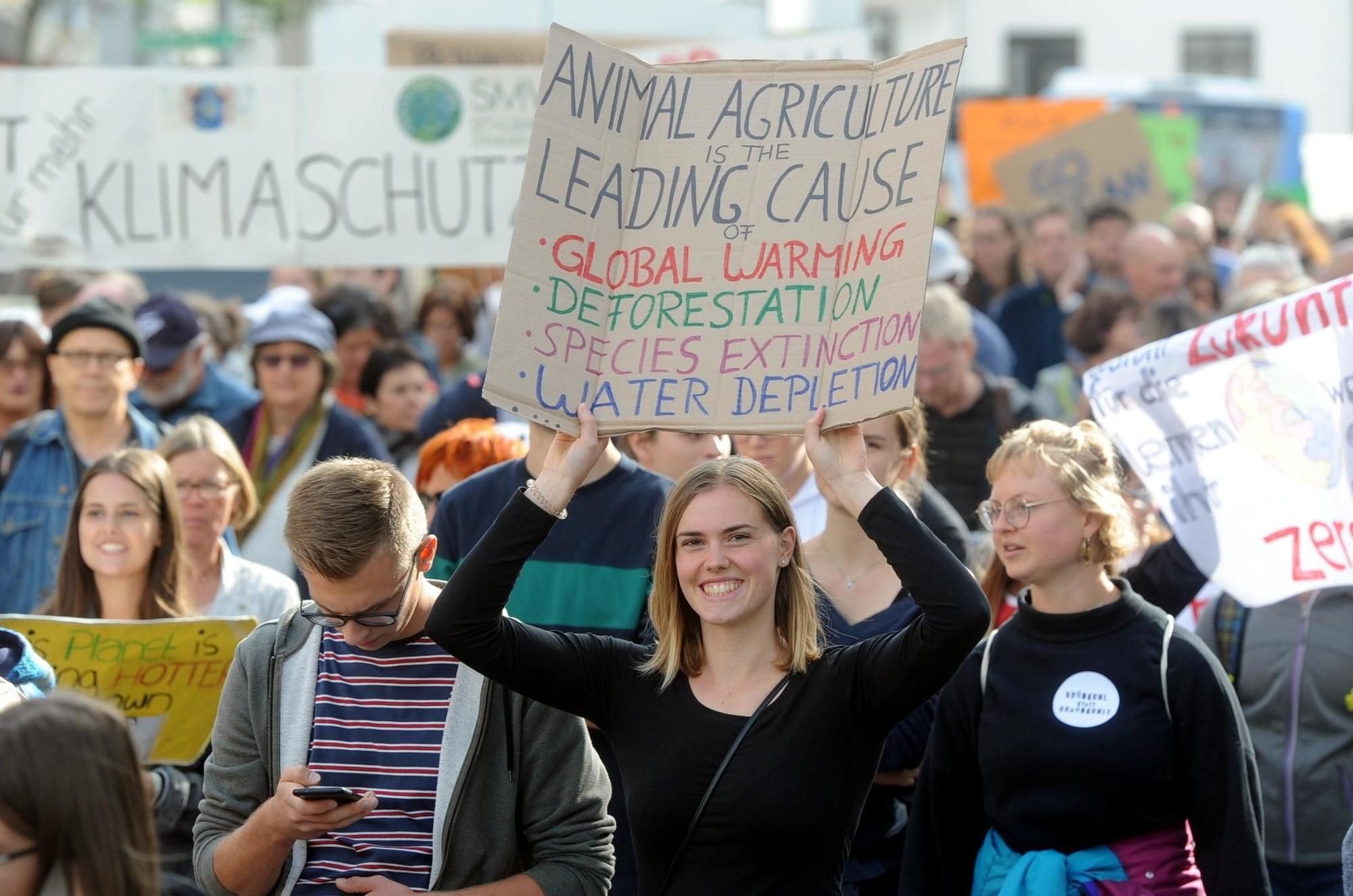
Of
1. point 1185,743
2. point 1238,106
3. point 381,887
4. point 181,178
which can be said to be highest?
point 1238,106

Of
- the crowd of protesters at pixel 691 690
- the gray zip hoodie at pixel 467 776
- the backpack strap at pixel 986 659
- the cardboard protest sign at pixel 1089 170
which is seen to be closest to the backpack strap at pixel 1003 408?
the crowd of protesters at pixel 691 690

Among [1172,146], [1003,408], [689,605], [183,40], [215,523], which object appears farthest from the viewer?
[183,40]

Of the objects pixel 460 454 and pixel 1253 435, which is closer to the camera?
pixel 1253 435

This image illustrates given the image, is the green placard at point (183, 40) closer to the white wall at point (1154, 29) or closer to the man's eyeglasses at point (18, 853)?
the white wall at point (1154, 29)

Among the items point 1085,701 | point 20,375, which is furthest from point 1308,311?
point 20,375

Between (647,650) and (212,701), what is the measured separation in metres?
1.48

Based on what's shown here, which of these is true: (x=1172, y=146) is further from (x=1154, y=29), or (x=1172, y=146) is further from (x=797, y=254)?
(x=1154, y=29)

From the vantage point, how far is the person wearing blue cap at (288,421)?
6.76m

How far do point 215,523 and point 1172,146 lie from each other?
11.7 metres

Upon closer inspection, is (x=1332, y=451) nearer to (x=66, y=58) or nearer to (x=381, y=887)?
(x=381, y=887)

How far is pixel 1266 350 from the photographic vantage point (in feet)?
15.9

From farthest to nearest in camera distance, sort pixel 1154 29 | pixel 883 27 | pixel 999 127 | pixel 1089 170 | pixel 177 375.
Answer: pixel 1154 29
pixel 883 27
pixel 999 127
pixel 1089 170
pixel 177 375

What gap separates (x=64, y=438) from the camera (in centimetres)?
644

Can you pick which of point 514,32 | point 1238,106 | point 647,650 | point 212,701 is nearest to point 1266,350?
point 647,650
